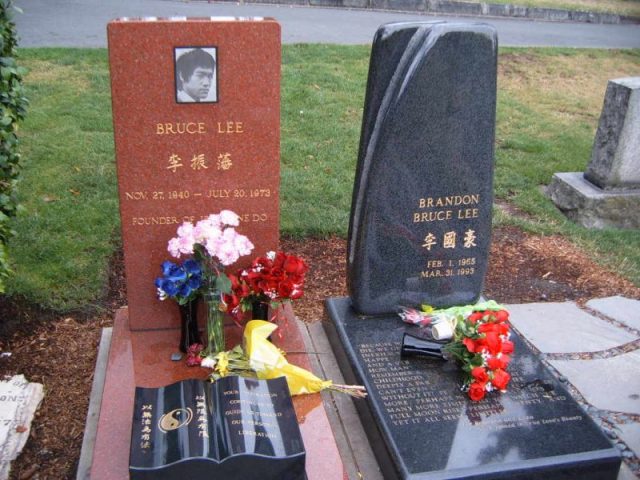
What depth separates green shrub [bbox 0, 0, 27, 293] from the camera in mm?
3617

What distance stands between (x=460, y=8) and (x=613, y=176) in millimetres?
8386

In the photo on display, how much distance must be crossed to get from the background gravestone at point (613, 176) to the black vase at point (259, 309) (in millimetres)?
3531

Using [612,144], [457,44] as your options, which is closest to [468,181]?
[457,44]

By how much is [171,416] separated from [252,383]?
36 centimetres

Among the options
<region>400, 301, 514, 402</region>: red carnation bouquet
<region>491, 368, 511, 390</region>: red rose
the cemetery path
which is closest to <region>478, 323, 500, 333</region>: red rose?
<region>400, 301, 514, 402</region>: red carnation bouquet

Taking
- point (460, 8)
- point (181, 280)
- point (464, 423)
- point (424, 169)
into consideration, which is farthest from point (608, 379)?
point (460, 8)

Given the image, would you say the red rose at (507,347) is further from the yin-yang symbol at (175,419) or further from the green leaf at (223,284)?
the yin-yang symbol at (175,419)

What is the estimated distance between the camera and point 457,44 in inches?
123

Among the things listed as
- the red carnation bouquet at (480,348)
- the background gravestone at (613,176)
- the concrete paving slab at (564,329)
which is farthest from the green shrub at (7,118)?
the background gravestone at (613,176)

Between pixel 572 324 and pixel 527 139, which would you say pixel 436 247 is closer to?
pixel 572 324

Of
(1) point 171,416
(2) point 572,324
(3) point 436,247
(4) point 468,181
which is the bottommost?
(2) point 572,324

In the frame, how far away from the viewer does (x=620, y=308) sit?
4.30 m

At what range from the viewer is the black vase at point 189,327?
3.20m

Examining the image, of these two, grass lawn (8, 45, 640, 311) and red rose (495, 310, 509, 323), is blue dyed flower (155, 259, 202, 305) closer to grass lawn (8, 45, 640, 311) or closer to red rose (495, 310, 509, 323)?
grass lawn (8, 45, 640, 311)
